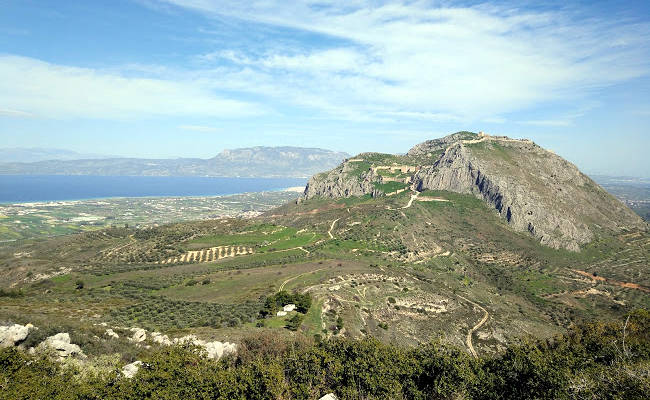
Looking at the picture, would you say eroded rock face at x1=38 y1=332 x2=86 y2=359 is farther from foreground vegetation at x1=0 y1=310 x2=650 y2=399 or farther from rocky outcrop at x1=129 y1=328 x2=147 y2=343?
rocky outcrop at x1=129 y1=328 x2=147 y2=343

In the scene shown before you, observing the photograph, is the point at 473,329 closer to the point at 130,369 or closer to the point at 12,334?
the point at 130,369

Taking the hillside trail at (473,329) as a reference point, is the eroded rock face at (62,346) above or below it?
above

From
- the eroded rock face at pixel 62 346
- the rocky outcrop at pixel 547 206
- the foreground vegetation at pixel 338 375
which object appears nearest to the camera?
the foreground vegetation at pixel 338 375

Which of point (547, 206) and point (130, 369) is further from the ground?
point (547, 206)

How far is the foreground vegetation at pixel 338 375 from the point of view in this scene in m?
27.3

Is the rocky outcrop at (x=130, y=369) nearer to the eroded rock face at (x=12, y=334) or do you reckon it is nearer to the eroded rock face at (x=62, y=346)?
the eroded rock face at (x=62, y=346)

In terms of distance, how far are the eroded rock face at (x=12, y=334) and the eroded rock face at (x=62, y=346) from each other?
8.96 ft

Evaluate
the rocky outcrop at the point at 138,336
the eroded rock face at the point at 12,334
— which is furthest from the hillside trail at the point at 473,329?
the eroded rock face at the point at 12,334

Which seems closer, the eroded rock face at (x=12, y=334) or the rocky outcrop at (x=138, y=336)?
the eroded rock face at (x=12, y=334)

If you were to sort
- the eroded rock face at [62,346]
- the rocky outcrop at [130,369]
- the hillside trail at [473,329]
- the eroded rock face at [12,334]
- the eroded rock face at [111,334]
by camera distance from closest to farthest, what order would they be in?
the rocky outcrop at [130,369] → the eroded rock face at [12,334] → the eroded rock face at [62,346] → the eroded rock face at [111,334] → the hillside trail at [473,329]

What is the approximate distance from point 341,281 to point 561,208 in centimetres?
15253

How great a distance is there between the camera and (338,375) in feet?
117

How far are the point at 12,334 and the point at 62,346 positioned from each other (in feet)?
17.0

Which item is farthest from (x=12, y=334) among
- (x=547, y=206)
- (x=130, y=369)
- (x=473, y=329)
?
(x=547, y=206)
